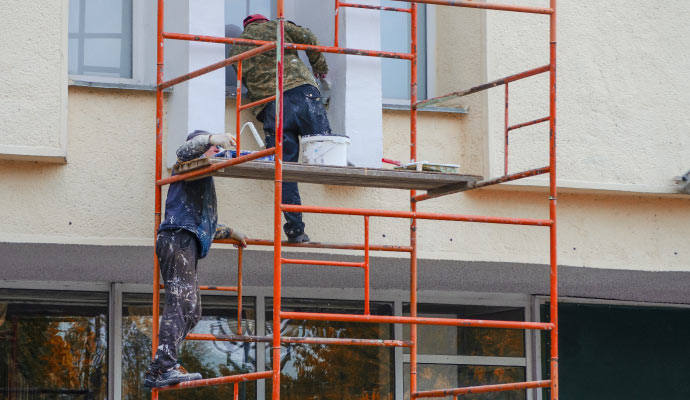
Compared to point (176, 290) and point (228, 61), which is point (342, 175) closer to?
point (228, 61)

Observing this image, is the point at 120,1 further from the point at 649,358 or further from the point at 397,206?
the point at 649,358

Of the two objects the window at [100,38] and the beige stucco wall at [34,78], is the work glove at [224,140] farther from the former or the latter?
the window at [100,38]

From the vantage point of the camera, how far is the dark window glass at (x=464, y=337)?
1076 cm

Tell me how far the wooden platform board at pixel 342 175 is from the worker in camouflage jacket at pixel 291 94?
0.64m

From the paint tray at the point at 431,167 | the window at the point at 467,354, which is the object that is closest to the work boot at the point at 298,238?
the paint tray at the point at 431,167

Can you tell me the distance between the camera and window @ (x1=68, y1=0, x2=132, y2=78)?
30.8 feet

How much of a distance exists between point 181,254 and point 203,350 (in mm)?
2665

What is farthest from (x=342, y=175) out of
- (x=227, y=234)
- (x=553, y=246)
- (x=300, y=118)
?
(x=553, y=246)

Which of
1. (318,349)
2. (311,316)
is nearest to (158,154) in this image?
(311,316)

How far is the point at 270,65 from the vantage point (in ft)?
→ 28.6

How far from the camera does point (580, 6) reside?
9.80 meters

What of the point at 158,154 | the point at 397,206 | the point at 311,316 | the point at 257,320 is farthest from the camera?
the point at 257,320

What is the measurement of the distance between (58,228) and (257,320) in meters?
2.26

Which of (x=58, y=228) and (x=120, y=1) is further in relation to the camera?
(x=120, y=1)
